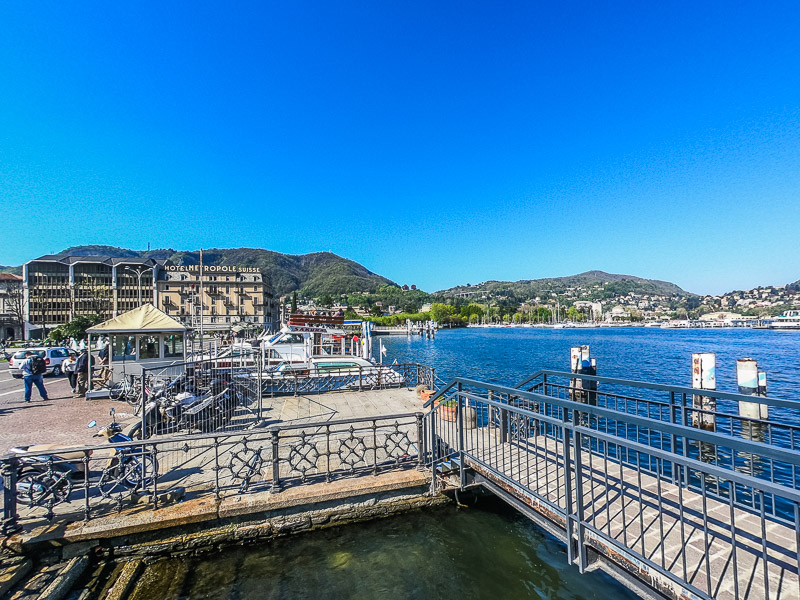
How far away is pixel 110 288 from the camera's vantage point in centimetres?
9156

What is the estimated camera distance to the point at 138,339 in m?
14.4

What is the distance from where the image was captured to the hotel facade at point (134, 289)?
84.7m

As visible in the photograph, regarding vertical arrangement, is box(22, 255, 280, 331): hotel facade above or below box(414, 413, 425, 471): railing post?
above

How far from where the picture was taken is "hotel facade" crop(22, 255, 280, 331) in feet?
278

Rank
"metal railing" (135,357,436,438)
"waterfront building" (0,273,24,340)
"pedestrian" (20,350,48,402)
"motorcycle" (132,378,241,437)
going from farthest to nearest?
"waterfront building" (0,273,24,340) < "pedestrian" (20,350,48,402) < "metal railing" (135,357,436,438) < "motorcycle" (132,378,241,437)

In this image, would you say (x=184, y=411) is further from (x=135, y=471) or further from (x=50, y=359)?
(x=50, y=359)

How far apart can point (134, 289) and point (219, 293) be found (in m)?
19.2

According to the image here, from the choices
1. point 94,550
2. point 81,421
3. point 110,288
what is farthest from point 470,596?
point 110,288

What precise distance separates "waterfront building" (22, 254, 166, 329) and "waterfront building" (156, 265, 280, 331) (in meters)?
3.13

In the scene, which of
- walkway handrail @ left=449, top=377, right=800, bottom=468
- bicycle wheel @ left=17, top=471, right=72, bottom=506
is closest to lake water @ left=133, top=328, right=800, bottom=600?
bicycle wheel @ left=17, top=471, right=72, bottom=506

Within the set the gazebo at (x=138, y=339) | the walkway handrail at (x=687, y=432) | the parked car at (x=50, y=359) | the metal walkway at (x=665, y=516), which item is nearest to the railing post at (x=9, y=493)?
the metal walkway at (x=665, y=516)

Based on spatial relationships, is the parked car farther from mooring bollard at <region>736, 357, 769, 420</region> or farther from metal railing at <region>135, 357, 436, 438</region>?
mooring bollard at <region>736, 357, 769, 420</region>

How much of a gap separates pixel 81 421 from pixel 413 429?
9.71 meters

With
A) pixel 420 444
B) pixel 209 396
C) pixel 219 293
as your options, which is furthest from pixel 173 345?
pixel 219 293
